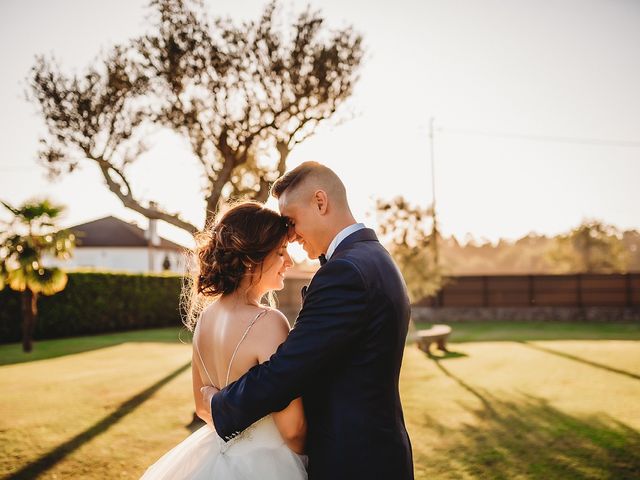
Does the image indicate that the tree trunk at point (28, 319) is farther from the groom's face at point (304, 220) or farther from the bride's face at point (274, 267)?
the groom's face at point (304, 220)

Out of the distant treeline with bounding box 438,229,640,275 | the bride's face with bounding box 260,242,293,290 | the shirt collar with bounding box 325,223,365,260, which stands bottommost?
the distant treeline with bounding box 438,229,640,275

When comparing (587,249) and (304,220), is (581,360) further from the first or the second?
(587,249)

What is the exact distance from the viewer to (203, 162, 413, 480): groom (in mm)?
2064

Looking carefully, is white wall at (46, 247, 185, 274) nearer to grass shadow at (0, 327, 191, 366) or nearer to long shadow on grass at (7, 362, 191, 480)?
grass shadow at (0, 327, 191, 366)

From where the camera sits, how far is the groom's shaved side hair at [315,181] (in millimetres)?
2545

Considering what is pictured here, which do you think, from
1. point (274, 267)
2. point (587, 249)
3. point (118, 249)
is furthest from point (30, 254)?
point (587, 249)

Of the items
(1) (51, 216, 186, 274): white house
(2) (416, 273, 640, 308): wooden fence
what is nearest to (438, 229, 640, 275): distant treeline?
(1) (51, 216, 186, 274): white house

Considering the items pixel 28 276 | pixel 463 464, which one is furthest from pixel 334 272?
pixel 28 276

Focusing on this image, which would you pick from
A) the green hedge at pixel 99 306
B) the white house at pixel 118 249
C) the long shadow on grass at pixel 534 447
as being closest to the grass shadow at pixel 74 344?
the green hedge at pixel 99 306

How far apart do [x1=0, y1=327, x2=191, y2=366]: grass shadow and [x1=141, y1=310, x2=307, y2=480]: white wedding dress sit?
35.6 feet

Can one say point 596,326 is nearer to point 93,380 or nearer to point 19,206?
point 93,380

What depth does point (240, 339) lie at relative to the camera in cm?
254

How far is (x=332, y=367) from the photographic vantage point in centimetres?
217

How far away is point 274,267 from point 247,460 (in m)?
0.97
